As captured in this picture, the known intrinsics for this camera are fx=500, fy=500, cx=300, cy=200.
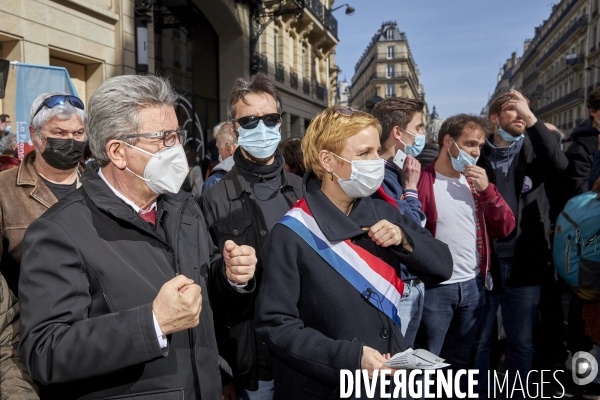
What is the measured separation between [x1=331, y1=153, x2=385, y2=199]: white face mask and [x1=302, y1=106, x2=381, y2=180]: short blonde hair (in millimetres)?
79

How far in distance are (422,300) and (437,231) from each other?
52 centimetres

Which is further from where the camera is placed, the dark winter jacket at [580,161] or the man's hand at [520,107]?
the dark winter jacket at [580,161]

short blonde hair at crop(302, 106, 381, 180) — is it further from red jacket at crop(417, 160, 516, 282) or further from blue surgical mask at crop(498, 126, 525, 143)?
blue surgical mask at crop(498, 126, 525, 143)

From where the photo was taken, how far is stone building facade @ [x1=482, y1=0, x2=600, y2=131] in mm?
47031

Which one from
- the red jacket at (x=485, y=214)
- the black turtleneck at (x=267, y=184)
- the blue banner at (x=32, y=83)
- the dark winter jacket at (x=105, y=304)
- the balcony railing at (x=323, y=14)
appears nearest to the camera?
the dark winter jacket at (x=105, y=304)

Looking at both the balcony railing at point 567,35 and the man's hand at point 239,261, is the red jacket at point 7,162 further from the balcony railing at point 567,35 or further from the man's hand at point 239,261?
the balcony railing at point 567,35

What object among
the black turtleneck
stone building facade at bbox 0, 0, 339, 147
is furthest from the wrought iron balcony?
the black turtleneck

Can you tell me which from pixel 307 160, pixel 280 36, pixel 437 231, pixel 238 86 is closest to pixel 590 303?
pixel 437 231

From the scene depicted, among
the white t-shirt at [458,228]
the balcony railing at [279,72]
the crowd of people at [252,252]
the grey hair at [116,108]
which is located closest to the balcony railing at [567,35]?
the balcony railing at [279,72]

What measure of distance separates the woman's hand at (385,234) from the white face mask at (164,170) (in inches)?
33.0

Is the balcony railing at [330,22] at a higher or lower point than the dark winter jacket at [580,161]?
higher

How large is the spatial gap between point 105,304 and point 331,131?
124 centimetres

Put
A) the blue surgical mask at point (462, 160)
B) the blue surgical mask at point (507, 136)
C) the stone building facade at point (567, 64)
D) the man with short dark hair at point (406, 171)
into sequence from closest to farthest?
the man with short dark hair at point (406, 171) → the blue surgical mask at point (462, 160) → the blue surgical mask at point (507, 136) → the stone building facade at point (567, 64)

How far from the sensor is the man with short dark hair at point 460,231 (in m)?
3.47
